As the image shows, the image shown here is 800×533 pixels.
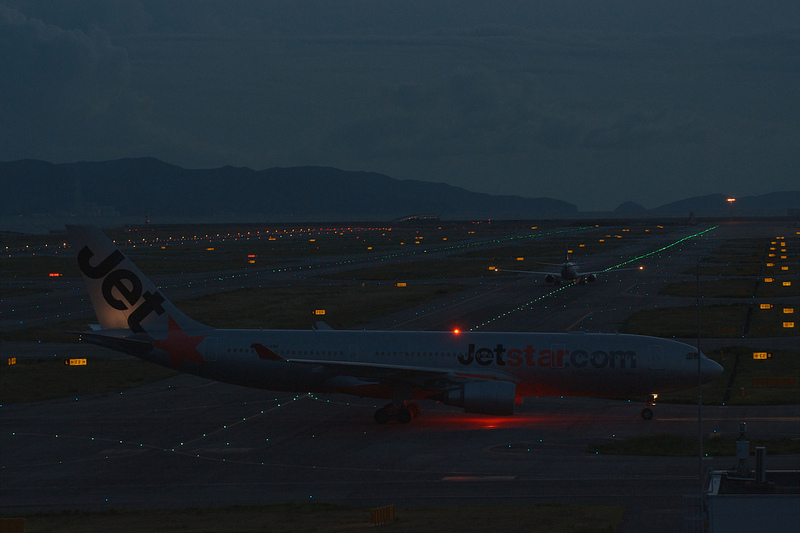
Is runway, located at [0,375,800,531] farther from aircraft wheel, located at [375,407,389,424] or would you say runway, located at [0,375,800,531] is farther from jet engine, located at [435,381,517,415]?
jet engine, located at [435,381,517,415]

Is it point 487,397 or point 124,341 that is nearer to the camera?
point 487,397

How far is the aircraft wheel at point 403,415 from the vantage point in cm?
4378

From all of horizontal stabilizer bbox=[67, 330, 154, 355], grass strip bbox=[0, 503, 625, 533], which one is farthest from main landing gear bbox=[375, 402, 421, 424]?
grass strip bbox=[0, 503, 625, 533]

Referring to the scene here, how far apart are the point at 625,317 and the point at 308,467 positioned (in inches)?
1899

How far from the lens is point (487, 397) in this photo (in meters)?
42.5

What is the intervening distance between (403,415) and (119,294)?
14439 mm

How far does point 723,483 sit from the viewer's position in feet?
69.8

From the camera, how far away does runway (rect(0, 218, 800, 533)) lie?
107ft

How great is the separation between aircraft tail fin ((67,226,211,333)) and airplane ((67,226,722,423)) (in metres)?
0.05

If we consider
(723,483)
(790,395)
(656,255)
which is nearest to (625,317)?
(790,395)

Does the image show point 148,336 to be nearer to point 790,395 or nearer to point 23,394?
point 23,394

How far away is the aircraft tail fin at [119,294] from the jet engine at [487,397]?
14378mm

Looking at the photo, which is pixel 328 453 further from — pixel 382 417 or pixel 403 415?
pixel 403 415

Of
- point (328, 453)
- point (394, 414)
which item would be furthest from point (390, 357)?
point (328, 453)
